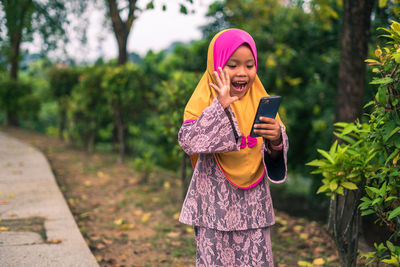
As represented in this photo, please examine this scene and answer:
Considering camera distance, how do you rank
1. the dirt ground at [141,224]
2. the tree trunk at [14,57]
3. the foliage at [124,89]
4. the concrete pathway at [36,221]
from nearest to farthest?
the concrete pathway at [36,221] → the dirt ground at [141,224] → the foliage at [124,89] → the tree trunk at [14,57]

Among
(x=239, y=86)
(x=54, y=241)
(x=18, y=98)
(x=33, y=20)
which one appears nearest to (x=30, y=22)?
(x=33, y=20)

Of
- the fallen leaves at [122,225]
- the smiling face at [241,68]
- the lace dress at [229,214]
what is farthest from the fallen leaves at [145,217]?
the smiling face at [241,68]

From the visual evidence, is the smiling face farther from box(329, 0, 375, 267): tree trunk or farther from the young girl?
box(329, 0, 375, 267): tree trunk

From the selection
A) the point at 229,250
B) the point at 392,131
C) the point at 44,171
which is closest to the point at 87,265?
the point at 229,250

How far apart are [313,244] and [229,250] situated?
7.36 feet

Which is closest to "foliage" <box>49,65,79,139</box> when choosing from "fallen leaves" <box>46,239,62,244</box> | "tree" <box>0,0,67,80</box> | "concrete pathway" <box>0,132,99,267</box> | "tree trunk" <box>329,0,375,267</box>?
"tree" <box>0,0,67,80</box>

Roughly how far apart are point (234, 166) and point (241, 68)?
1.68 feet

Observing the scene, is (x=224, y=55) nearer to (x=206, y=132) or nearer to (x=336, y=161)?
(x=206, y=132)

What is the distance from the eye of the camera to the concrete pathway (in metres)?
2.97

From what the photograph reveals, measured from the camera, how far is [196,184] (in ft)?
7.29

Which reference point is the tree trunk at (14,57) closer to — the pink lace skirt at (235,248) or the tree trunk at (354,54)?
the tree trunk at (354,54)

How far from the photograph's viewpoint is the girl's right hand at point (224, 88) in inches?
76.3

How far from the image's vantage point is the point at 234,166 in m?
2.13

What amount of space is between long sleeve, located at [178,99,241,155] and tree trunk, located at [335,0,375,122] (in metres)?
2.30
